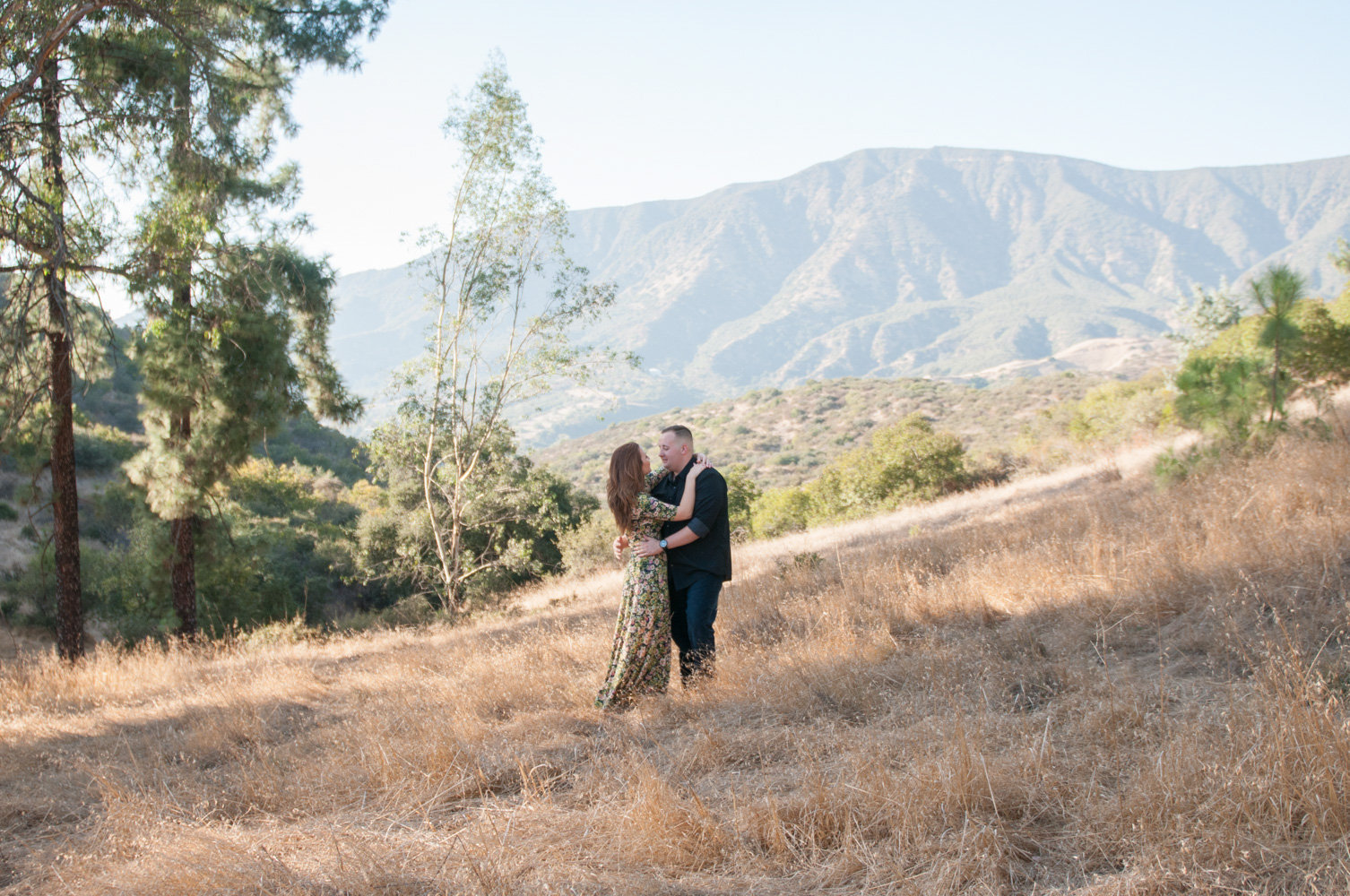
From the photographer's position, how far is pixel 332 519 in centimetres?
3156

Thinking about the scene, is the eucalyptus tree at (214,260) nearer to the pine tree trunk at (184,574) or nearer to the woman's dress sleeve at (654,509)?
the pine tree trunk at (184,574)

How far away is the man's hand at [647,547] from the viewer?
4469 mm

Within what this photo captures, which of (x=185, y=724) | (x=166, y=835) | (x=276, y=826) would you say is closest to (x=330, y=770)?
(x=276, y=826)

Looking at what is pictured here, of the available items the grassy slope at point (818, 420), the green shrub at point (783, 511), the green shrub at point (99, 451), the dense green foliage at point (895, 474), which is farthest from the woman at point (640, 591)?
the grassy slope at point (818, 420)

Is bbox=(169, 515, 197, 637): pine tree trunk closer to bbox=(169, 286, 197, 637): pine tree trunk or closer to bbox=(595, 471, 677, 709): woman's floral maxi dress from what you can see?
bbox=(169, 286, 197, 637): pine tree trunk

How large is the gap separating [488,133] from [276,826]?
1180 centimetres

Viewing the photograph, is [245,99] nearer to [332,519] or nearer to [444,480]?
[444,480]

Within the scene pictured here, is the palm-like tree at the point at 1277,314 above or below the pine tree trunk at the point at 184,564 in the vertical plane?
above

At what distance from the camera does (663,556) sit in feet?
15.0

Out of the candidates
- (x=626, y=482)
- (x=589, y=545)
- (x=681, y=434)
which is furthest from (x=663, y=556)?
(x=589, y=545)

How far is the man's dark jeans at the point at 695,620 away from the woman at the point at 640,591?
0.43 ft

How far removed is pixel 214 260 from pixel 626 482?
7368 mm

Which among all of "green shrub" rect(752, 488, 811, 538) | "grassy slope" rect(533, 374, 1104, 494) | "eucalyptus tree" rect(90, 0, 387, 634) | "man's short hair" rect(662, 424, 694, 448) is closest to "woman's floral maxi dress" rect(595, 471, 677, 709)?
"man's short hair" rect(662, 424, 694, 448)

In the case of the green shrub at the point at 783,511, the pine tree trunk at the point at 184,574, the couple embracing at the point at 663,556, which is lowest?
the green shrub at the point at 783,511
